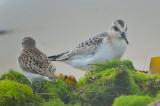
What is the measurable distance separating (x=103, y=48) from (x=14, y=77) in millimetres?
2112

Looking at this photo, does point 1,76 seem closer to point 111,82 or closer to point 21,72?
point 21,72

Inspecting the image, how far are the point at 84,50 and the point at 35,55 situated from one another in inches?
66.9

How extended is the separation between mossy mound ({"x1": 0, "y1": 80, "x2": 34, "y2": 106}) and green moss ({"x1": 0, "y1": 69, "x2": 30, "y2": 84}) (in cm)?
44

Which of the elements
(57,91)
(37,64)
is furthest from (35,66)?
(57,91)

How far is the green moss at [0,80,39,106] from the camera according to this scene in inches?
136

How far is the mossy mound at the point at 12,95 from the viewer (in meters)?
3.45

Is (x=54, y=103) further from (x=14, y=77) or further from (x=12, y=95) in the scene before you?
(x=14, y=77)

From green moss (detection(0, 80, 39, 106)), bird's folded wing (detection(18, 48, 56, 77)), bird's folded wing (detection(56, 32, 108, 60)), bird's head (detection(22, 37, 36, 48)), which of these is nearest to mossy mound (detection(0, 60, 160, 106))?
green moss (detection(0, 80, 39, 106))

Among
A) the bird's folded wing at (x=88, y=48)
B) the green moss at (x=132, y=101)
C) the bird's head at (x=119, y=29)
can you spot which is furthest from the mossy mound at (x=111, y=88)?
the bird's folded wing at (x=88, y=48)

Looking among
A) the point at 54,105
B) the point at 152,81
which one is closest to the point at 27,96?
the point at 54,105

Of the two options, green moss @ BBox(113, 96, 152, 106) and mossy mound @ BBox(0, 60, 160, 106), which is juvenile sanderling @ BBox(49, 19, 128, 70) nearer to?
mossy mound @ BBox(0, 60, 160, 106)

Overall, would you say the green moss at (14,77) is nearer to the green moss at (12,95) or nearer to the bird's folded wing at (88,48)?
the green moss at (12,95)

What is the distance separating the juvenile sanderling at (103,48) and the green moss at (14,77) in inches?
66.2

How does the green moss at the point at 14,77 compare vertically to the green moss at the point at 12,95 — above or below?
above
